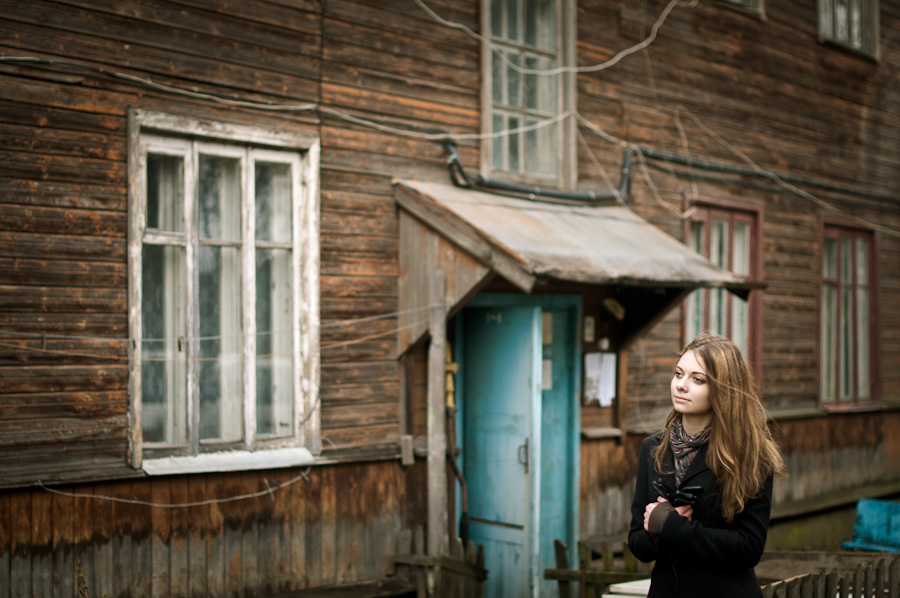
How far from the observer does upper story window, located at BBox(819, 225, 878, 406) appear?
10.8 m

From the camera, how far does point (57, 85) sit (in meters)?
5.27

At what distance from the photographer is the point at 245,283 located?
20.0 ft

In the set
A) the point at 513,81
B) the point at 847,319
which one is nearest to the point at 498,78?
the point at 513,81

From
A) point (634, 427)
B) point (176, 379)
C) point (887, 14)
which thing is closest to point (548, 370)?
point (634, 427)

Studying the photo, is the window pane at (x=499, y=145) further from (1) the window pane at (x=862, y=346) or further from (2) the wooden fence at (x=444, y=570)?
(1) the window pane at (x=862, y=346)

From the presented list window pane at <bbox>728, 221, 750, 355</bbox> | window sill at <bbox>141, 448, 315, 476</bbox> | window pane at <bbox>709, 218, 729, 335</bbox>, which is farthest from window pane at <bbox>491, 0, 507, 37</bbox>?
window sill at <bbox>141, 448, 315, 476</bbox>

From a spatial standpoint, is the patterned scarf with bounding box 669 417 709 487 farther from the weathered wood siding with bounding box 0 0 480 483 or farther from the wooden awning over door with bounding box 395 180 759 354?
the weathered wood siding with bounding box 0 0 480 483

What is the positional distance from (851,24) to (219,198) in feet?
29.6

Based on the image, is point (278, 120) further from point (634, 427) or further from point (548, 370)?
point (634, 427)

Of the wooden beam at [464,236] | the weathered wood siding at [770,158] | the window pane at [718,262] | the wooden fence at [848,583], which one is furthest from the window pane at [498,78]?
the wooden fence at [848,583]

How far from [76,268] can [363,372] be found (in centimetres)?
216

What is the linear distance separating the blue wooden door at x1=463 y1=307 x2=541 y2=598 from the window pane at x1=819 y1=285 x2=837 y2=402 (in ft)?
18.1

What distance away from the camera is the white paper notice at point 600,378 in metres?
7.99

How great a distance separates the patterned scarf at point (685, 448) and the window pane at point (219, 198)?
3795 mm
